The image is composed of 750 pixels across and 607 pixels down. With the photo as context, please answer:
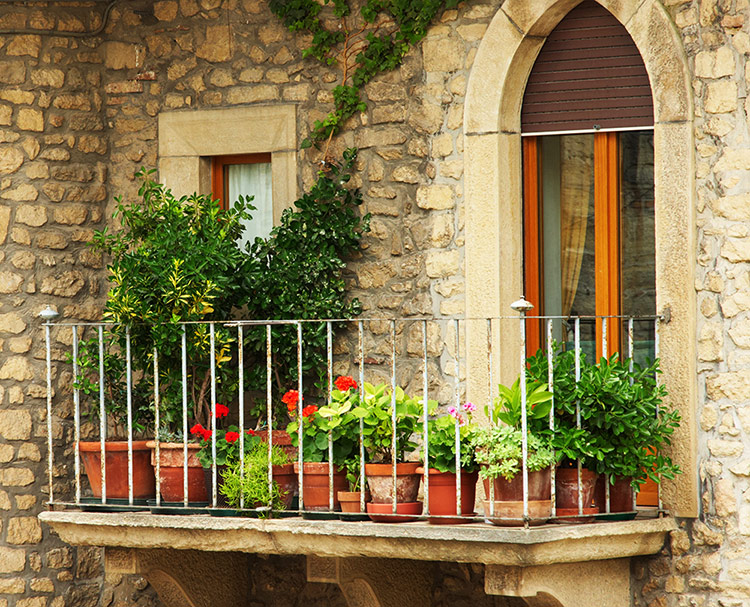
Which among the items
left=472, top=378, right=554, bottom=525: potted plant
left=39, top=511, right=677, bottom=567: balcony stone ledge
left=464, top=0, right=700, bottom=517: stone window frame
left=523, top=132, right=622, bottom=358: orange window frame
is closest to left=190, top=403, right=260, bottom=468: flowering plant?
left=39, top=511, right=677, bottom=567: balcony stone ledge

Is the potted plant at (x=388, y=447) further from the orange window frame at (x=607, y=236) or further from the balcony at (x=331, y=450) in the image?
the orange window frame at (x=607, y=236)

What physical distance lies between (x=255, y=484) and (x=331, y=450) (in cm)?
48

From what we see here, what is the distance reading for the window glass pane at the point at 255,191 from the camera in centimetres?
760

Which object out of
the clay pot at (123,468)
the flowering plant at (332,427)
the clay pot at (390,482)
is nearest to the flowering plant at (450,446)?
the clay pot at (390,482)

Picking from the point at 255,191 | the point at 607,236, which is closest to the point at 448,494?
the point at 607,236

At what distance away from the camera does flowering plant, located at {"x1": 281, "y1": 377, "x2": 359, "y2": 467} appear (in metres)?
6.19

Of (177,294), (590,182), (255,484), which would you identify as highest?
(590,182)

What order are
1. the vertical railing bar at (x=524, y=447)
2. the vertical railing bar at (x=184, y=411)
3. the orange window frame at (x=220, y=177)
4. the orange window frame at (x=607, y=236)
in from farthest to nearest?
the orange window frame at (x=220, y=177)
the orange window frame at (x=607, y=236)
the vertical railing bar at (x=184, y=411)
the vertical railing bar at (x=524, y=447)

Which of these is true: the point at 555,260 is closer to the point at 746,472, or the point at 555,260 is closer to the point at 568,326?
the point at 568,326

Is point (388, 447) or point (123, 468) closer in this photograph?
point (388, 447)

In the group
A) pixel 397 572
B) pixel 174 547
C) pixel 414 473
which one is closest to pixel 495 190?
pixel 414 473

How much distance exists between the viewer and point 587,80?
667 centimetres

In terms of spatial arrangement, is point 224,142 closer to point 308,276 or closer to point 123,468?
point 308,276

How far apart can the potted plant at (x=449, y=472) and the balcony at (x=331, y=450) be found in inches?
0.6
